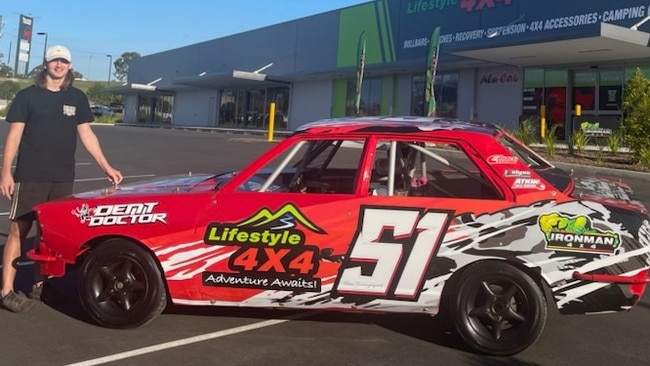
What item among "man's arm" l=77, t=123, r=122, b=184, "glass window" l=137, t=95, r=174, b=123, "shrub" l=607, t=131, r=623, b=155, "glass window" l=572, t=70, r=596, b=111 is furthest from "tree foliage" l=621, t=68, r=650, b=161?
"glass window" l=137, t=95, r=174, b=123

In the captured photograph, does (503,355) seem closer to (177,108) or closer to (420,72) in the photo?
(420,72)

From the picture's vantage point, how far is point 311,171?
505 centimetres

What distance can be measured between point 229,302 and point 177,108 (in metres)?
48.0

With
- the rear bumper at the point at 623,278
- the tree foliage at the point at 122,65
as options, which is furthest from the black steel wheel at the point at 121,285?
the tree foliage at the point at 122,65

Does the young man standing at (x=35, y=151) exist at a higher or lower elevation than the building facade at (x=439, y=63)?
lower

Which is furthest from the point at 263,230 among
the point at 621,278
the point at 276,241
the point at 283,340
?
the point at 621,278

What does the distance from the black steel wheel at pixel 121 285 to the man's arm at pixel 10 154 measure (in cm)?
92

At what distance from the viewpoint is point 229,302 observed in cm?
425

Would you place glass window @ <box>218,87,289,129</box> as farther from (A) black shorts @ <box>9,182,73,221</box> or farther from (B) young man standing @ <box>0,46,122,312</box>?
(A) black shorts @ <box>9,182,73,221</box>

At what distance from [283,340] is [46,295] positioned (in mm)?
2136

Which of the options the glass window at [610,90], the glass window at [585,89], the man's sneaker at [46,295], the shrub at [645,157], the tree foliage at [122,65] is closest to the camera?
the man's sneaker at [46,295]

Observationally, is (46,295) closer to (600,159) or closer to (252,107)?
(600,159)

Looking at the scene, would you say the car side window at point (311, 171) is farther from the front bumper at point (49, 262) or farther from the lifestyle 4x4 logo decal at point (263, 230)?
the front bumper at point (49, 262)

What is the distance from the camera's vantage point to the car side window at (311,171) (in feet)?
14.4
